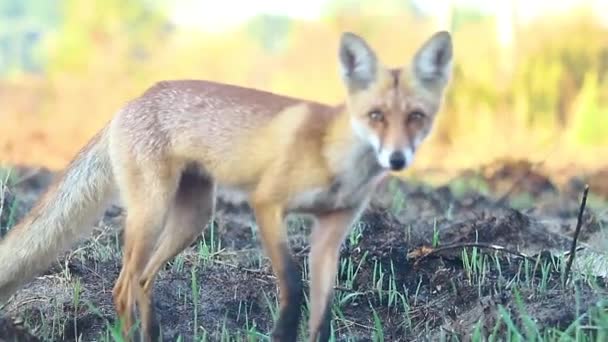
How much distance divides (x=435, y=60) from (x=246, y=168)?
107 centimetres

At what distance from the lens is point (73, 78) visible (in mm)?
21031

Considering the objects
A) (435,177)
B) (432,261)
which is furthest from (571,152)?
(432,261)

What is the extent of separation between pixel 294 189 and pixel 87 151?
142 cm

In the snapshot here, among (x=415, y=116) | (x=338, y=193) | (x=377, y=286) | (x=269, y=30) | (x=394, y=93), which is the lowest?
(x=269, y=30)

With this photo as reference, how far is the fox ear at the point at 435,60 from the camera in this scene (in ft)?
15.1

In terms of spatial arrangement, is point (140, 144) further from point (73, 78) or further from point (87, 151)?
point (73, 78)

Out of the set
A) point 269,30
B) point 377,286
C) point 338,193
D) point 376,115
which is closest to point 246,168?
point 338,193

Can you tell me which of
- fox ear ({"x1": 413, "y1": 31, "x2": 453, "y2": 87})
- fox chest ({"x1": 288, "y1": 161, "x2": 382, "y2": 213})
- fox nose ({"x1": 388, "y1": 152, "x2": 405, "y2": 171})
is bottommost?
fox chest ({"x1": 288, "y1": 161, "x2": 382, "y2": 213})

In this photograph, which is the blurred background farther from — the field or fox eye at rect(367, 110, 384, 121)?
fox eye at rect(367, 110, 384, 121)

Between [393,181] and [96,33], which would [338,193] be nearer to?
[393,181]

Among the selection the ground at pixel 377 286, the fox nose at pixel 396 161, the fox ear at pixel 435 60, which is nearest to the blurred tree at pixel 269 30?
the ground at pixel 377 286

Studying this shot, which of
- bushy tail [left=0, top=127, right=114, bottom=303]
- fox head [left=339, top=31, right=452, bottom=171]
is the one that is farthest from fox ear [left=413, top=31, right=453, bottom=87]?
bushy tail [left=0, top=127, right=114, bottom=303]

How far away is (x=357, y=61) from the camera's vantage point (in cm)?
468

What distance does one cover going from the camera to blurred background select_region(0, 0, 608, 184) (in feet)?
49.6
